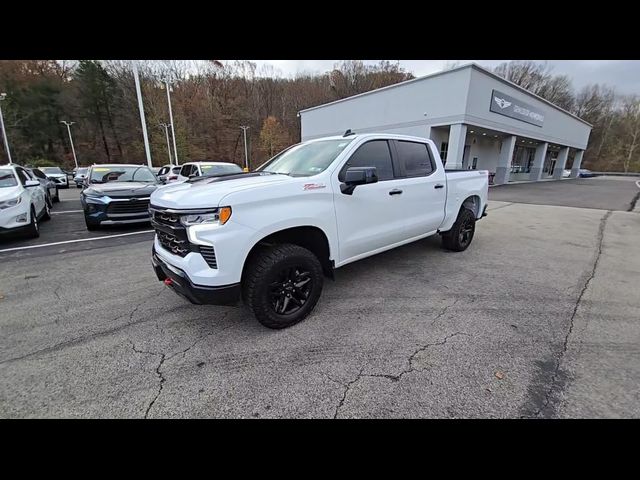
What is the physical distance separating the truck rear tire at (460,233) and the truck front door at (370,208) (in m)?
1.63

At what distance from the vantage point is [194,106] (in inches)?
1651

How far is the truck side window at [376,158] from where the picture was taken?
11.2ft

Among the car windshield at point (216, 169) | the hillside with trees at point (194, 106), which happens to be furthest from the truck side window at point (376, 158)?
the hillside with trees at point (194, 106)

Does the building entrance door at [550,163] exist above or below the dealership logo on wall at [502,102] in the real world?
below

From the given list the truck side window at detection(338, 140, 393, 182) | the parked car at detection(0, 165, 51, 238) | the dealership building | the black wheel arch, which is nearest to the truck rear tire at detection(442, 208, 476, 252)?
the truck side window at detection(338, 140, 393, 182)

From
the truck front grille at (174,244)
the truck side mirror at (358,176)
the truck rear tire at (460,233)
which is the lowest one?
the truck rear tire at (460,233)

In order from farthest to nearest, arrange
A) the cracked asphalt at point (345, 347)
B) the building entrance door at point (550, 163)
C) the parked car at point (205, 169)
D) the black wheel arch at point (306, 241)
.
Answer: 1. the building entrance door at point (550, 163)
2. the parked car at point (205, 169)
3. the black wheel arch at point (306, 241)
4. the cracked asphalt at point (345, 347)

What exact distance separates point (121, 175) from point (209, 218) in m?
7.26

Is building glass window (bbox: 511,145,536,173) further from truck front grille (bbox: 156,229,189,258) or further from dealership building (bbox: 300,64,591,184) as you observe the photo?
truck front grille (bbox: 156,229,189,258)

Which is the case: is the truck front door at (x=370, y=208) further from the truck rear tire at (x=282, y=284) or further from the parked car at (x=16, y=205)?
the parked car at (x=16, y=205)

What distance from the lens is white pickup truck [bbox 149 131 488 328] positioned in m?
2.37

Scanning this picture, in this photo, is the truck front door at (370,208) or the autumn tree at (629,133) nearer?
the truck front door at (370,208)

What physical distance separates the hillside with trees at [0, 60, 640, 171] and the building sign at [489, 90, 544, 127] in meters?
22.6

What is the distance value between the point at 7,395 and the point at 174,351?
108 centimetres
